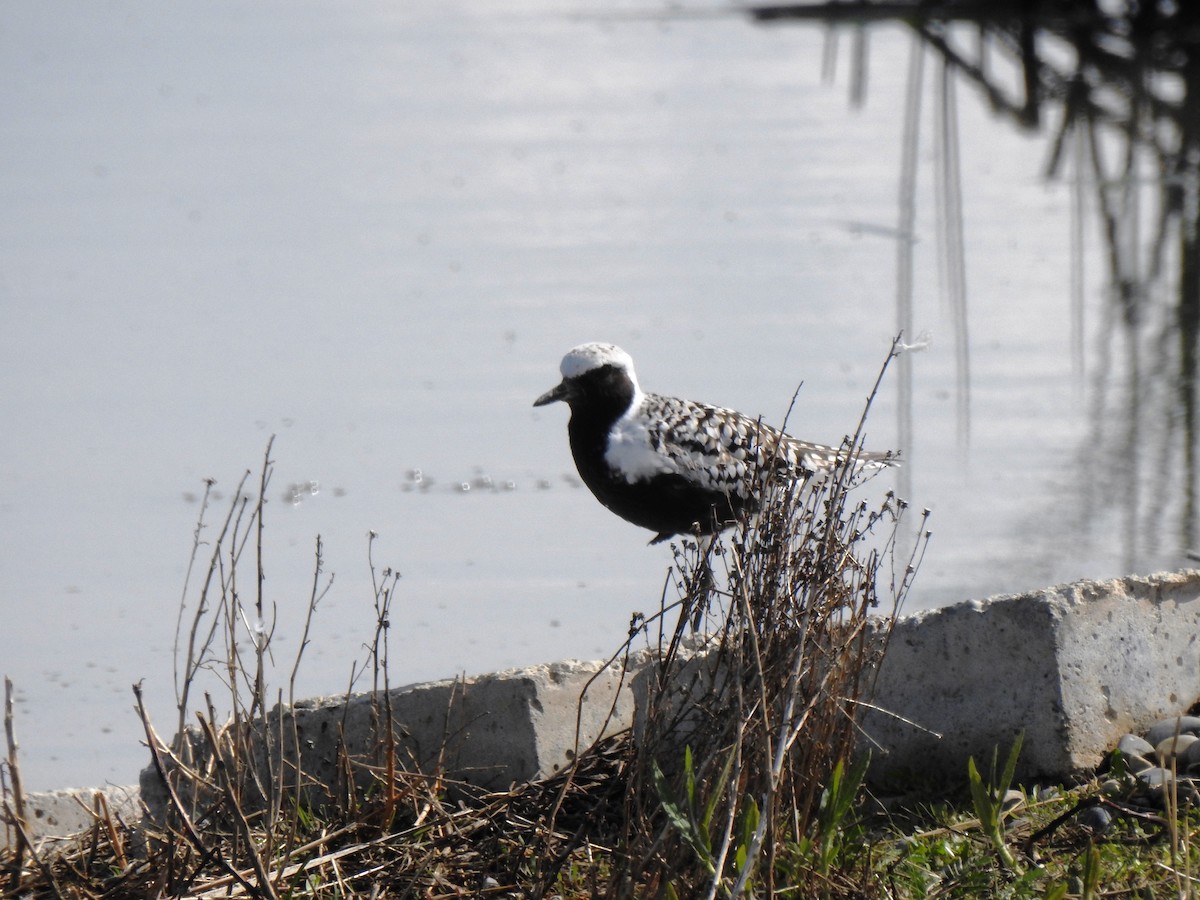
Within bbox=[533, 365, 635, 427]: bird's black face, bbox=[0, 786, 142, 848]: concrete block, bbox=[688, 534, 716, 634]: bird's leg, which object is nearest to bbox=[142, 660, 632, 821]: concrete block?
bbox=[0, 786, 142, 848]: concrete block

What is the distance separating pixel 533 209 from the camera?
1099 cm

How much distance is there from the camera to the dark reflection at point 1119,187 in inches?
296

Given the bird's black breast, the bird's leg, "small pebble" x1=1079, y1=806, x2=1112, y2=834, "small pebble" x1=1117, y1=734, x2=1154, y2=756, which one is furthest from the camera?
the bird's black breast

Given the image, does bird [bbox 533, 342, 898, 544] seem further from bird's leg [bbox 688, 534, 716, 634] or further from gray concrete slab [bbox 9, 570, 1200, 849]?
bird's leg [bbox 688, 534, 716, 634]

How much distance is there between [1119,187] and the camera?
1196cm

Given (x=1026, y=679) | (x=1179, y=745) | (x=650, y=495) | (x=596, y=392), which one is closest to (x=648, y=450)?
(x=650, y=495)

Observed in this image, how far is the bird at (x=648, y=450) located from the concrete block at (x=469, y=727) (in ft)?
3.71

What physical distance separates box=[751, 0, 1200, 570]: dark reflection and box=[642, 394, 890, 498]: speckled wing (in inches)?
68.2

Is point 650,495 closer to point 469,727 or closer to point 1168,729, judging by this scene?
point 469,727

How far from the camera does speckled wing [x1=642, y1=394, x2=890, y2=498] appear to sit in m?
5.56

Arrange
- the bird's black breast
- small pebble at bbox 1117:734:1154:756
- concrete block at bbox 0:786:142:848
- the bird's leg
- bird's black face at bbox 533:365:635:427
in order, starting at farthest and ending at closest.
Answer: bird's black face at bbox 533:365:635:427, the bird's black breast, concrete block at bbox 0:786:142:848, small pebble at bbox 1117:734:1154:756, the bird's leg

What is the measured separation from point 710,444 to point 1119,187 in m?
7.31

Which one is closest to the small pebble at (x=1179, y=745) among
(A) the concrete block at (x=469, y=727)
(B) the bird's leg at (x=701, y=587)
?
(B) the bird's leg at (x=701, y=587)

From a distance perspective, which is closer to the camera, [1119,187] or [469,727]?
[469,727]
